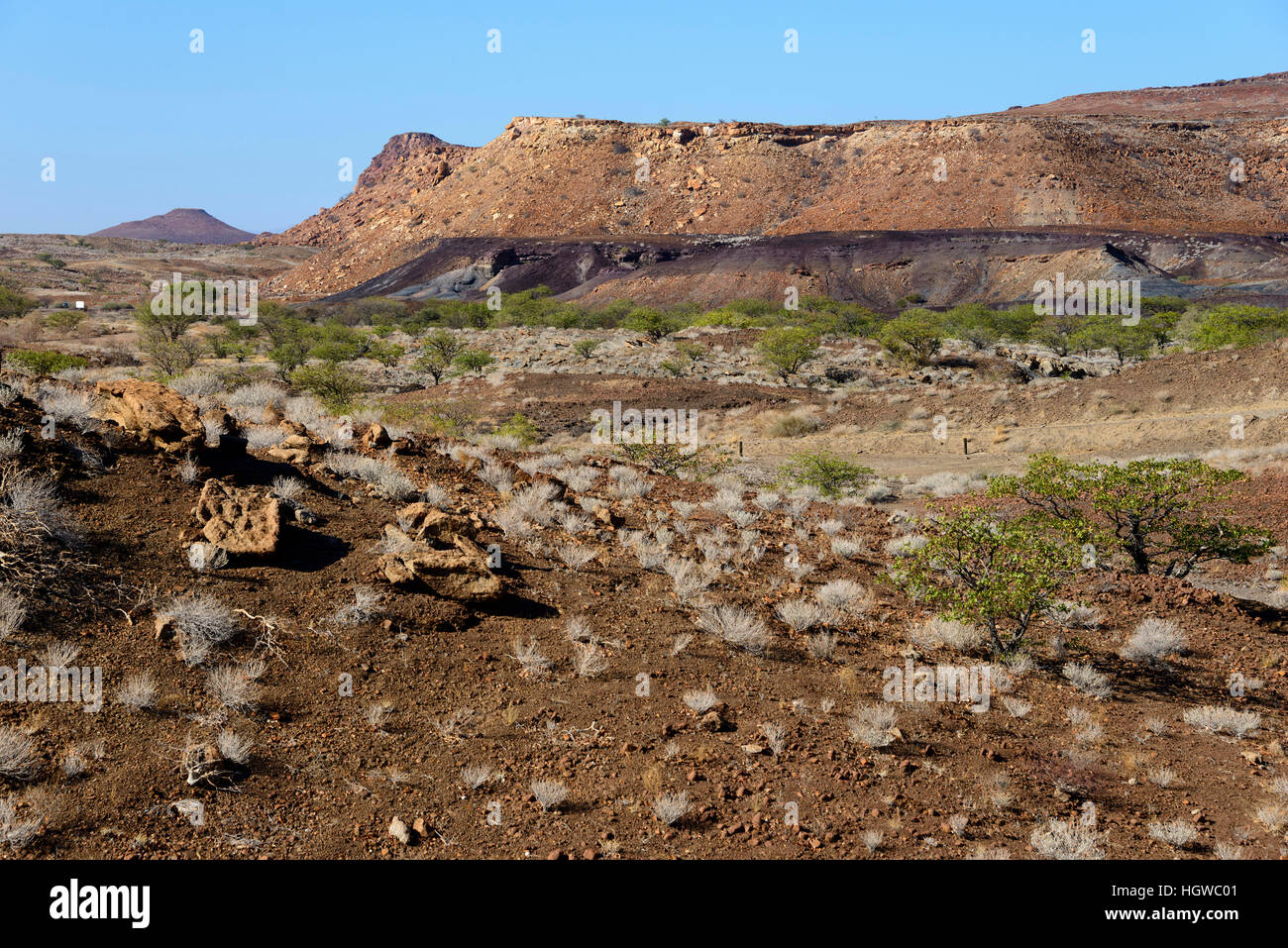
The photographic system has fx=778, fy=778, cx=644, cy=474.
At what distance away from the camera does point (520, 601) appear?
319 inches

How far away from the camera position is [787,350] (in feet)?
124

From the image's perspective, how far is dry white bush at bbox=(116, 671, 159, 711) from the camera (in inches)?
221

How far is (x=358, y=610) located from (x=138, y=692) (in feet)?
6.03

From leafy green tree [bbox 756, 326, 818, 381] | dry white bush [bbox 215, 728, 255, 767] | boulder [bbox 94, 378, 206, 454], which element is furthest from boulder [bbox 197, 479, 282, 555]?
leafy green tree [bbox 756, 326, 818, 381]

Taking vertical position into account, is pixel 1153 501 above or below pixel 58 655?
above

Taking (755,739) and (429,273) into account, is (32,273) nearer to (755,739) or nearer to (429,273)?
(429,273)

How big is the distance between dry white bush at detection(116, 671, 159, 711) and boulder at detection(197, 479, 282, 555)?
1809 mm

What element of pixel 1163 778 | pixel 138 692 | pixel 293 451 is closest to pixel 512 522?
pixel 293 451

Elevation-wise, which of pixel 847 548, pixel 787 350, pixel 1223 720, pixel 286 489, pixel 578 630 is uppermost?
pixel 787 350

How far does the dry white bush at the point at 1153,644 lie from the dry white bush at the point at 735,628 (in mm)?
4414

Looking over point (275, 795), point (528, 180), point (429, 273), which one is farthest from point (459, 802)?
point (528, 180)

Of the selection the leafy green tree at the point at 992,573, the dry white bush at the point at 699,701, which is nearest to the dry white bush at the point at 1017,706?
the leafy green tree at the point at 992,573

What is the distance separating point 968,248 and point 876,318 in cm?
2630

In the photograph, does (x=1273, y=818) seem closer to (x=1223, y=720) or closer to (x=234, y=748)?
(x=1223, y=720)
